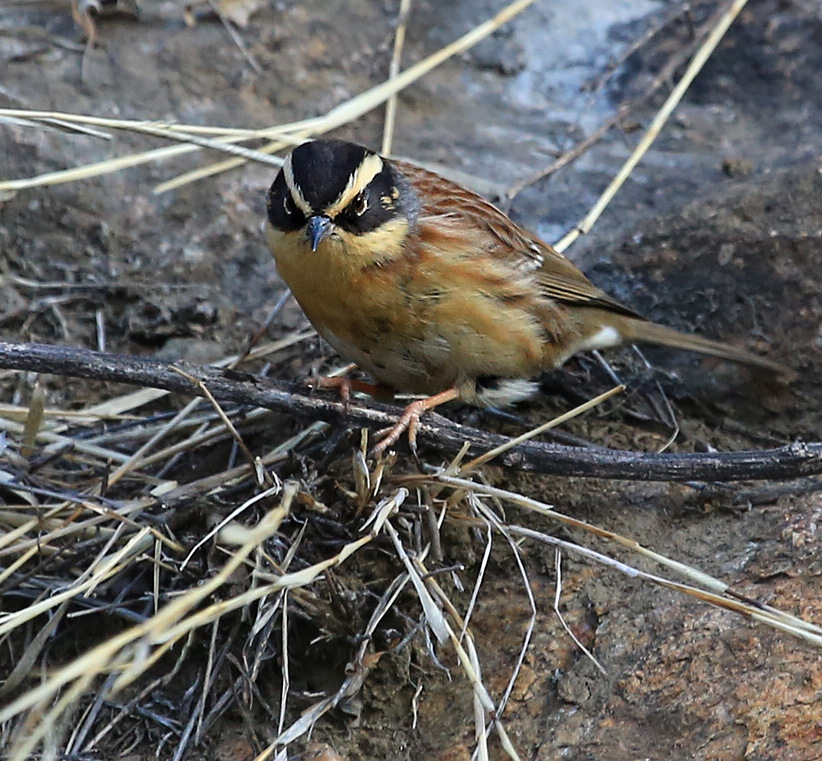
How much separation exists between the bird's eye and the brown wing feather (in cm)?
41

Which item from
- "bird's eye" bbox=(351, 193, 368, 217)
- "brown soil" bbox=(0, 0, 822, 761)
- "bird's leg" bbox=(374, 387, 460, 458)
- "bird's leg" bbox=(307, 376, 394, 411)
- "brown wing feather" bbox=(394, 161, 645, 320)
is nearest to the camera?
"brown soil" bbox=(0, 0, 822, 761)

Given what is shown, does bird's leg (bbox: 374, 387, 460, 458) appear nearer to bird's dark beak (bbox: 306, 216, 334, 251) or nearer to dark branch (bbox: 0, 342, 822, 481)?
dark branch (bbox: 0, 342, 822, 481)

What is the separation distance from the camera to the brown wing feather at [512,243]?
4203mm

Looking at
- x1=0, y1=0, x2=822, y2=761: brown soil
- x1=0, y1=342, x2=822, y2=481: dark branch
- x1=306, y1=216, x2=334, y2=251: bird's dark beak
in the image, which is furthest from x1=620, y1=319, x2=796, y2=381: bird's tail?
x1=306, y1=216, x2=334, y2=251: bird's dark beak

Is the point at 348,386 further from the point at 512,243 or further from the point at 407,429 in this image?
the point at 512,243

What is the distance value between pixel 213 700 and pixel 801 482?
213 cm

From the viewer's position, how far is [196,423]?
412 cm

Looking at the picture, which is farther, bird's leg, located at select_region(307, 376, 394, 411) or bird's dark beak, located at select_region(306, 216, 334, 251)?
bird's leg, located at select_region(307, 376, 394, 411)

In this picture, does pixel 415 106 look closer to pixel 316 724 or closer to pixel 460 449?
pixel 460 449

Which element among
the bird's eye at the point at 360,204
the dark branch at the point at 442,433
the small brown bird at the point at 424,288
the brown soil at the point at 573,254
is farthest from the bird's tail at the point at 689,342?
the bird's eye at the point at 360,204

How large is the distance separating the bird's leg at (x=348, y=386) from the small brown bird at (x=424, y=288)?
1 cm

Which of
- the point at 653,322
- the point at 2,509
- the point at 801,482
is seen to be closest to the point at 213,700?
the point at 2,509

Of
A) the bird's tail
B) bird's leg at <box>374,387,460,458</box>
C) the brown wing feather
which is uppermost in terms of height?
the brown wing feather

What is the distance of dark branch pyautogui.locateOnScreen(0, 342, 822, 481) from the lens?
3260mm
